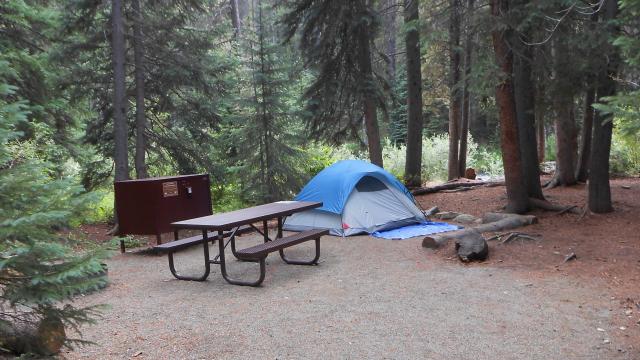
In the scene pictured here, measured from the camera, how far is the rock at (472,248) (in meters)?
7.38

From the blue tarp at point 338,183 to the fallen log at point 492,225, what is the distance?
188 cm

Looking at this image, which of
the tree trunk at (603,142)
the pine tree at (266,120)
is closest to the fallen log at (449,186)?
the pine tree at (266,120)

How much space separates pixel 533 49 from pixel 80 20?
31.1ft

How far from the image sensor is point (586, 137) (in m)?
12.2

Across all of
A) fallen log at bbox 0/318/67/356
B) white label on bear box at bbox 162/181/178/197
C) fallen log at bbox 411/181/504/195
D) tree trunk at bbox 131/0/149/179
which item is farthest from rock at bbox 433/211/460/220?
fallen log at bbox 0/318/67/356

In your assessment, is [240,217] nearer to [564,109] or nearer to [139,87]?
[139,87]

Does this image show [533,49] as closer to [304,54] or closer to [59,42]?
[304,54]

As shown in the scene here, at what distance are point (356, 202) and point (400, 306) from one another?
4.63 m

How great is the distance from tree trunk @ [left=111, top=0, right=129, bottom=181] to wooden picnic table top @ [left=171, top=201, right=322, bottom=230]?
406cm

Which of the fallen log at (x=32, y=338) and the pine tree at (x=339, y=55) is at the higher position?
the pine tree at (x=339, y=55)

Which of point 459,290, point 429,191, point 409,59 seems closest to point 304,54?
point 409,59

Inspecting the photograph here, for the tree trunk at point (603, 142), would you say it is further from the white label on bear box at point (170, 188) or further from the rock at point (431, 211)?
the white label on bear box at point (170, 188)

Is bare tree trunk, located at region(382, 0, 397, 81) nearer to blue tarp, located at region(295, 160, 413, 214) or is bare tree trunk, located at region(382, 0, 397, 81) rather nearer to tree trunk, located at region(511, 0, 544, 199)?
tree trunk, located at region(511, 0, 544, 199)

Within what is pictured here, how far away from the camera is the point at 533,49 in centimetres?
1022
